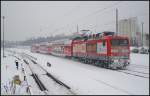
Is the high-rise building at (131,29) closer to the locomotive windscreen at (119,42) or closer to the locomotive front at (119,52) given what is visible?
the locomotive windscreen at (119,42)

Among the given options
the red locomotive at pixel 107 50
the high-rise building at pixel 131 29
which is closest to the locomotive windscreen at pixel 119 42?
the red locomotive at pixel 107 50

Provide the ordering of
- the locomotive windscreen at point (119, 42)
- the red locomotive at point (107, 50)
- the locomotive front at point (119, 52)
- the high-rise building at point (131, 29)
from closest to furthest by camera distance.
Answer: the locomotive front at point (119, 52) → the red locomotive at point (107, 50) → the locomotive windscreen at point (119, 42) → the high-rise building at point (131, 29)

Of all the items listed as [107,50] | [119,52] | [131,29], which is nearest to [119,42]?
[119,52]

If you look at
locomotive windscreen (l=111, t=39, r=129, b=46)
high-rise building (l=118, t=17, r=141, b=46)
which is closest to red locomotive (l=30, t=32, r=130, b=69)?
locomotive windscreen (l=111, t=39, r=129, b=46)

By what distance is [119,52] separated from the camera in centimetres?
2380

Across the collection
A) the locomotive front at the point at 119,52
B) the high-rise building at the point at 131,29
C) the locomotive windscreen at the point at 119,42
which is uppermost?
the high-rise building at the point at 131,29

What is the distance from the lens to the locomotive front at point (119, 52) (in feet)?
76.9

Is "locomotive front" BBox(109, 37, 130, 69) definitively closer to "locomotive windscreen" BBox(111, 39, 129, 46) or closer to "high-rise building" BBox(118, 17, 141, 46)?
"locomotive windscreen" BBox(111, 39, 129, 46)

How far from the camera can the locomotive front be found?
23.5 metres

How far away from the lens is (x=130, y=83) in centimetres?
1566

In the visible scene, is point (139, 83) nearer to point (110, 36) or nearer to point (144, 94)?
point (144, 94)

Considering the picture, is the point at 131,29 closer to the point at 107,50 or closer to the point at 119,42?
the point at 119,42

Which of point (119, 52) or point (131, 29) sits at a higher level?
point (131, 29)

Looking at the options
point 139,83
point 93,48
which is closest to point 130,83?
point 139,83
